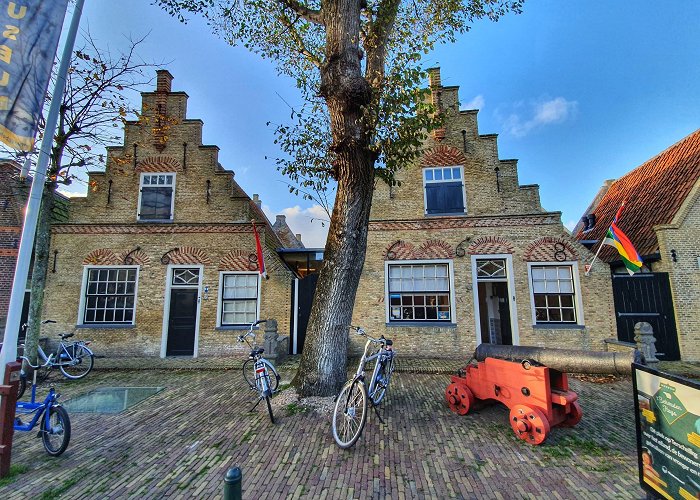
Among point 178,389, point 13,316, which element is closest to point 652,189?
point 178,389

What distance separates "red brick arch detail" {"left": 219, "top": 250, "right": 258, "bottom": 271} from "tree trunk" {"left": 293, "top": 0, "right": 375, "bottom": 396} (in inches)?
221

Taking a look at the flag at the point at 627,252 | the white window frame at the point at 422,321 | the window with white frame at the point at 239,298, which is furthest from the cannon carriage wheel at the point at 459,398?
the window with white frame at the point at 239,298

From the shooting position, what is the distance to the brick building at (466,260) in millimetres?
9844

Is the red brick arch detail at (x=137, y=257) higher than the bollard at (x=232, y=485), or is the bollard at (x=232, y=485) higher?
the red brick arch detail at (x=137, y=257)

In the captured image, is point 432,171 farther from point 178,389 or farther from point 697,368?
point 178,389

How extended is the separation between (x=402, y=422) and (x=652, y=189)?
44.5ft

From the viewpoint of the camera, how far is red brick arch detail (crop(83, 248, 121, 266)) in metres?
10.9

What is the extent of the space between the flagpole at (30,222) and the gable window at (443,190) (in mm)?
8941

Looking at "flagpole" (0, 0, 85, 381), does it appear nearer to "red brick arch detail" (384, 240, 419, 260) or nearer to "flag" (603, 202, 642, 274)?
"red brick arch detail" (384, 240, 419, 260)

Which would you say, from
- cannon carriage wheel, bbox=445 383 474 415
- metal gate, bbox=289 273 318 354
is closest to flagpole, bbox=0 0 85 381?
cannon carriage wheel, bbox=445 383 474 415

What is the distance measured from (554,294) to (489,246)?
7.74 ft

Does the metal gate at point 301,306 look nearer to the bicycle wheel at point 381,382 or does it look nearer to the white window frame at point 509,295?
the white window frame at point 509,295

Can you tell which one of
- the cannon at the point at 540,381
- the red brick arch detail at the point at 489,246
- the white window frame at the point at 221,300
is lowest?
the cannon at the point at 540,381

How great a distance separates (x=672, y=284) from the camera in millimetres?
9562
